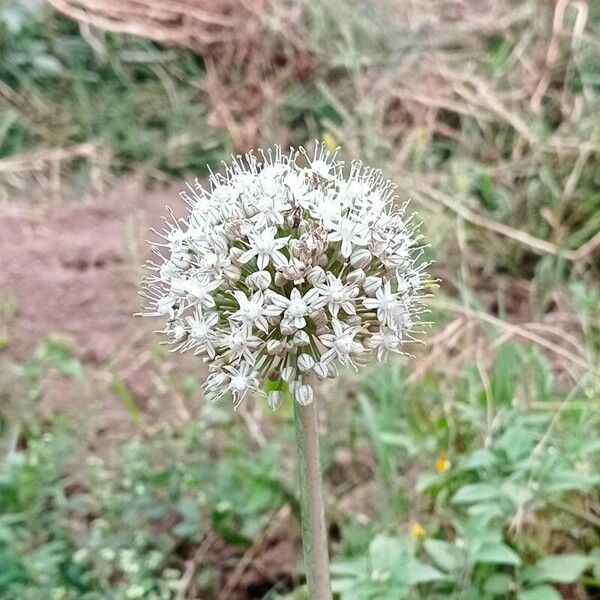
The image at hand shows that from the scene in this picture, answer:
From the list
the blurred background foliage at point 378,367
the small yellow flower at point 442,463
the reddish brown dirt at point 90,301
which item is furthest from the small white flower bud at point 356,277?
the reddish brown dirt at point 90,301

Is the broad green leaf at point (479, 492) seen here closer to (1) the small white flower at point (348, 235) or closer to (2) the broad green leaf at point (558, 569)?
(2) the broad green leaf at point (558, 569)

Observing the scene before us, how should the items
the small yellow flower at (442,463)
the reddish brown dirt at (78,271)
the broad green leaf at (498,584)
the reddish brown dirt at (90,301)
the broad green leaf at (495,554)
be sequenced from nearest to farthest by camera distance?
the broad green leaf at (495,554) < the broad green leaf at (498,584) < the small yellow flower at (442,463) < the reddish brown dirt at (90,301) < the reddish brown dirt at (78,271)

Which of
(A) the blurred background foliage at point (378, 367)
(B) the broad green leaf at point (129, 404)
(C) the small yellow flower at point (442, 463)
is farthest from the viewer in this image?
(B) the broad green leaf at point (129, 404)

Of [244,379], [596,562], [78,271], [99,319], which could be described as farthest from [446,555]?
[78,271]

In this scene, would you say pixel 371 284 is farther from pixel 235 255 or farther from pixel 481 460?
pixel 481 460

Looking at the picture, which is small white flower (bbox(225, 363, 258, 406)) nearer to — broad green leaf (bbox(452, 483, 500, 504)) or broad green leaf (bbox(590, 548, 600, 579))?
broad green leaf (bbox(452, 483, 500, 504))

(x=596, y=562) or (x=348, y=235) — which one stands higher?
(x=348, y=235)

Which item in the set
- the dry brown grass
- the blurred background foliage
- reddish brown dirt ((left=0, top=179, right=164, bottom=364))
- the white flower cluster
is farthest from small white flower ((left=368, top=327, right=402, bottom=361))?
the dry brown grass

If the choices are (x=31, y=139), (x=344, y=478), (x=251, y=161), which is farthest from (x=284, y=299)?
(x=31, y=139)
